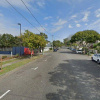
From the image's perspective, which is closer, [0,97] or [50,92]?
[0,97]

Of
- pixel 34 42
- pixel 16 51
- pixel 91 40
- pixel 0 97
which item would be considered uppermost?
pixel 91 40

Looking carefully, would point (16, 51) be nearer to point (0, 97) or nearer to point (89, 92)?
point (0, 97)

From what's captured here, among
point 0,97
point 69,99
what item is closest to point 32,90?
point 0,97

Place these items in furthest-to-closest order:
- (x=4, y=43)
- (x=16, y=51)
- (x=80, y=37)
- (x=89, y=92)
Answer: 1. (x=4, y=43)
2. (x=80, y=37)
3. (x=16, y=51)
4. (x=89, y=92)

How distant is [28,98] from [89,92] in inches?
111

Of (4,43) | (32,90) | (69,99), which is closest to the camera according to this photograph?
(69,99)

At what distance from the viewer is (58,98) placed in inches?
133

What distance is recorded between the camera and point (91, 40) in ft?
78.1

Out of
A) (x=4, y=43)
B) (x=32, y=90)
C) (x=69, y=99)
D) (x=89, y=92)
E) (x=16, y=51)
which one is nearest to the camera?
(x=69, y=99)

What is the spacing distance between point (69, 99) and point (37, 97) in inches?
53.6

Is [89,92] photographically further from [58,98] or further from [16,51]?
[16,51]

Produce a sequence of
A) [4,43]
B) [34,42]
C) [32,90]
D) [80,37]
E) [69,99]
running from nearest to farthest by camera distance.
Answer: [69,99], [32,90], [34,42], [80,37], [4,43]

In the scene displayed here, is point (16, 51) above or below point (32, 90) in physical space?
above

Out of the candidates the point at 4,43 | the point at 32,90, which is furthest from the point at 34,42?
the point at 4,43
